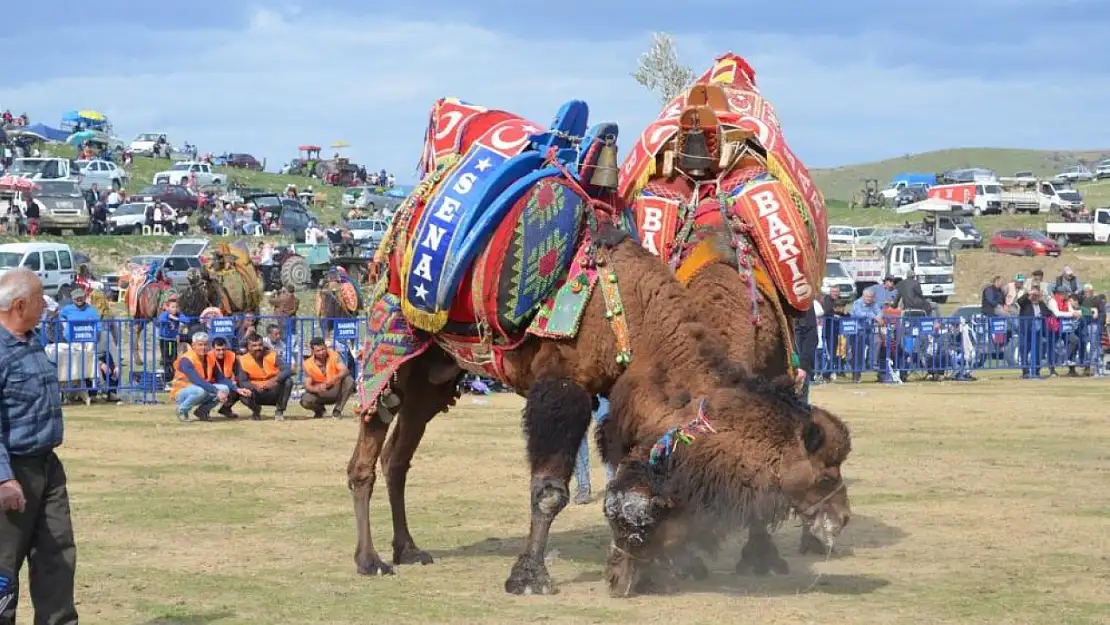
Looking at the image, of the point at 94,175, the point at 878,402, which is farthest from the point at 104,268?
the point at 878,402

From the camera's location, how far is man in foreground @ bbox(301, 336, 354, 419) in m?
21.6

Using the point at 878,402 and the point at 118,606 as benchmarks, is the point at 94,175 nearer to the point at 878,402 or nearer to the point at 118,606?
the point at 878,402

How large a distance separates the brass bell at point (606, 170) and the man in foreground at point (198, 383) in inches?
494

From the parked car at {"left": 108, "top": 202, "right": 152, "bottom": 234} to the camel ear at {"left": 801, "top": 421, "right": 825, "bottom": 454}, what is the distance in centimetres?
4942

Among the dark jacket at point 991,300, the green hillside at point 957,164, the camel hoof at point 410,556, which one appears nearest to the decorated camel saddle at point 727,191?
the camel hoof at point 410,556

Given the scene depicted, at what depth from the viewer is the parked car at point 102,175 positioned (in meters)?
64.3

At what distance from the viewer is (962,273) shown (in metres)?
57.0

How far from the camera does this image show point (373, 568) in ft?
32.1

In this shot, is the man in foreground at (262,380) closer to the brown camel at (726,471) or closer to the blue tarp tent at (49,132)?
the brown camel at (726,471)

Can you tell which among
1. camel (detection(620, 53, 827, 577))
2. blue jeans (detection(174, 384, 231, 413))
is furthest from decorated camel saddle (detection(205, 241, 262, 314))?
camel (detection(620, 53, 827, 577))

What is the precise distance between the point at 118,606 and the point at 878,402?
56.4 feet

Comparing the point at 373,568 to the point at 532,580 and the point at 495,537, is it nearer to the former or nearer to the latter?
the point at 532,580

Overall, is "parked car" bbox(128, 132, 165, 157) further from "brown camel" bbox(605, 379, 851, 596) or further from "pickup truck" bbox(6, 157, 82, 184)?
"brown camel" bbox(605, 379, 851, 596)

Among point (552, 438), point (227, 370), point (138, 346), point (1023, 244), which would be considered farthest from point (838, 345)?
point (1023, 244)
